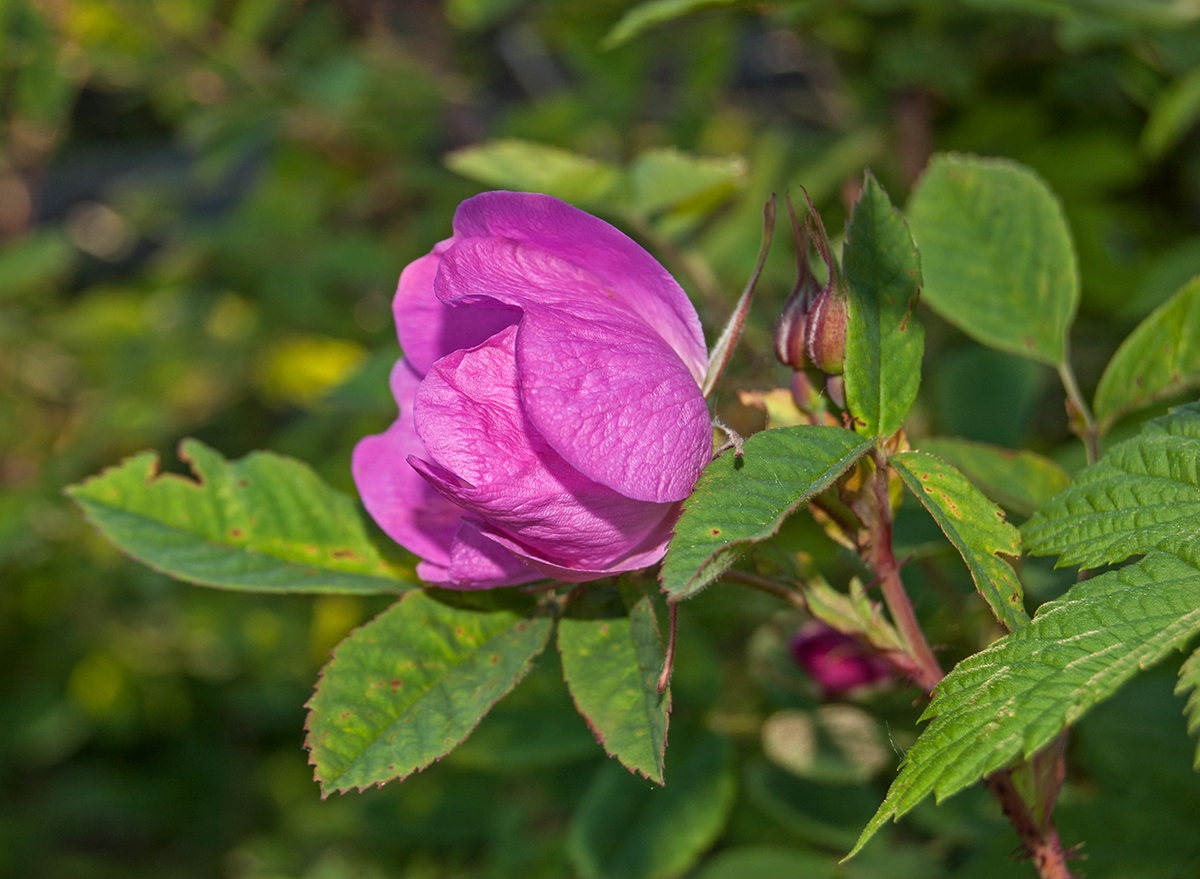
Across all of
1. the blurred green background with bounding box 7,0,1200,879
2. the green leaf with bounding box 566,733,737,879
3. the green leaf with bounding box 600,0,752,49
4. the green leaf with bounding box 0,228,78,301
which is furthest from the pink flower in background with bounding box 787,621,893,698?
the green leaf with bounding box 0,228,78,301

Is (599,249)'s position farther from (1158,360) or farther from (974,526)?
(1158,360)

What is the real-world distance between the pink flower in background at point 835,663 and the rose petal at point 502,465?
1.55 feet

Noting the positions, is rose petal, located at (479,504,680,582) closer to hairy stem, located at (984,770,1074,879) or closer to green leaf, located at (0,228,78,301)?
hairy stem, located at (984,770,1074,879)

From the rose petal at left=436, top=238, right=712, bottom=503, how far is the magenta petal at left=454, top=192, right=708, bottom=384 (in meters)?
0.01

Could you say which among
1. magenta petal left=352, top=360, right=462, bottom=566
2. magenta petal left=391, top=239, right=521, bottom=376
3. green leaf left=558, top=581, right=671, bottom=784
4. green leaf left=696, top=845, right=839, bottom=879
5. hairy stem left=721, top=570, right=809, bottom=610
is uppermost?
magenta petal left=391, top=239, right=521, bottom=376

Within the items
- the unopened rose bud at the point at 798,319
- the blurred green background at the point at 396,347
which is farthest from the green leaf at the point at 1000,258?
the unopened rose bud at the point at 798,319

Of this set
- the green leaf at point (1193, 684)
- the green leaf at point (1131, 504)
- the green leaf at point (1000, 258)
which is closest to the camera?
the green leaf at point (1193, 684)

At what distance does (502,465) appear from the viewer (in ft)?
1.81

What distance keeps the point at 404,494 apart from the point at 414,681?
0.41 ft

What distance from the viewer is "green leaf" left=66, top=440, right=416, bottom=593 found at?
2.46 feet

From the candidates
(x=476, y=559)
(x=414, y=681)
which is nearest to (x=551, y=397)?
(x=476, y=559)

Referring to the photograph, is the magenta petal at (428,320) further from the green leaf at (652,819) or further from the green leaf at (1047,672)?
the green leaf at (652,819)

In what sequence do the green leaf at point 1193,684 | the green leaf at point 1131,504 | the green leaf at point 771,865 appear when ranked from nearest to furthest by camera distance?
1. the green leaf at point 1193,684
2. the green leaf at point 1131,504
3. the green leaf at point 771,865

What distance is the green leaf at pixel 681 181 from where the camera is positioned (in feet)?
3.44
